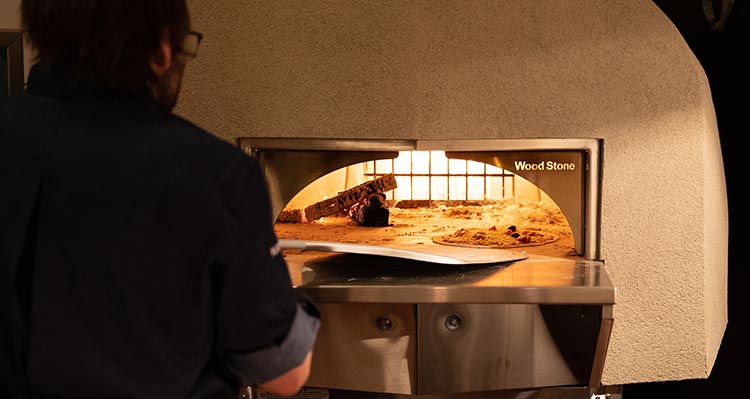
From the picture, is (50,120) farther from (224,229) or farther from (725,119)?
(725,119)

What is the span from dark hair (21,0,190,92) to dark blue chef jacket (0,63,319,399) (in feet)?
0.07

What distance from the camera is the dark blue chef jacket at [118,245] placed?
1004mm

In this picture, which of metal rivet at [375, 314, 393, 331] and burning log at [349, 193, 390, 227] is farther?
burning log at [349, 193, 390, 227]

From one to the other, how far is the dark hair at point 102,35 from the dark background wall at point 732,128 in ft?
5.95

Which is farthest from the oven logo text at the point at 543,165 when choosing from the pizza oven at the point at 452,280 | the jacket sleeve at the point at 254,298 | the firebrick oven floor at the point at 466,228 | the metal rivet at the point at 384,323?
the jacket sleeve at the point at 254,298

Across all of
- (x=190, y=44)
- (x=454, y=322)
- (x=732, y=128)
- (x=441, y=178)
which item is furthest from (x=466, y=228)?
(x=190, y=44)

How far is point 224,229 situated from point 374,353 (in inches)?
32.5

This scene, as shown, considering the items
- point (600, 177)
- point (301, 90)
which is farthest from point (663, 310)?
point (301, 90)

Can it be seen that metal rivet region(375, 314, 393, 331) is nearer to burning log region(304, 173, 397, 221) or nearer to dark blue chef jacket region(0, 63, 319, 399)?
burning log region(304, 173, 397, 221)

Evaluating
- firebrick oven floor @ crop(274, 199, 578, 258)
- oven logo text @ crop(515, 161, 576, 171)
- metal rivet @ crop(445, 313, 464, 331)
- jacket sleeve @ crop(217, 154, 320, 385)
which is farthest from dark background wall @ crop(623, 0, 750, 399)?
jacket sleeve @ crop(217, 154, 320, 385)

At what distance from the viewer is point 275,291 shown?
3.51 feet

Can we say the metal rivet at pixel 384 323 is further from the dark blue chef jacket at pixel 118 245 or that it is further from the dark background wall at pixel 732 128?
the dark background wall at pixel 732 128

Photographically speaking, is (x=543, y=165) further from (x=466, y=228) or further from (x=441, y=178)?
(x=441, y=178)

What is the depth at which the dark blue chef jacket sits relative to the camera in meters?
1.00
